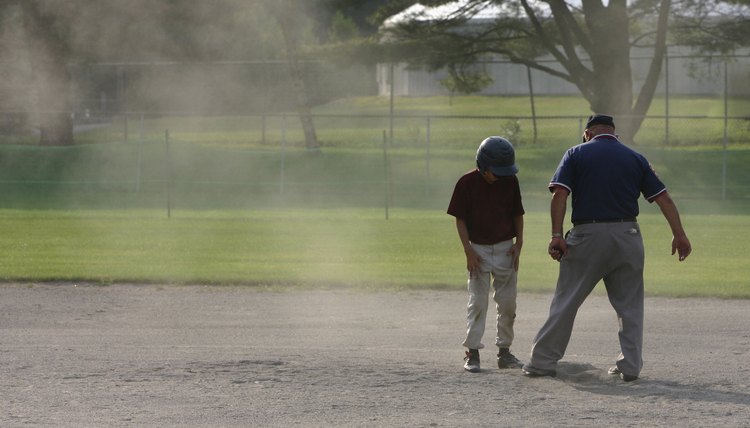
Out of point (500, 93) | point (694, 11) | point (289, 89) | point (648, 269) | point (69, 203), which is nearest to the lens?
point (648, 269)

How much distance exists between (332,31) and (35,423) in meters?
31.6

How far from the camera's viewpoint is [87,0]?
614 inches

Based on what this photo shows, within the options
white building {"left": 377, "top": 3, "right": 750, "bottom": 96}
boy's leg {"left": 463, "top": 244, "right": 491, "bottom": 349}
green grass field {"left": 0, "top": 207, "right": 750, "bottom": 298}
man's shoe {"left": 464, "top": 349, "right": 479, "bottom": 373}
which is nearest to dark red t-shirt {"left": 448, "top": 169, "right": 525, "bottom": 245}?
boy's leg {"left": 463, "top": 244, "right": 491, "bottom": 349}

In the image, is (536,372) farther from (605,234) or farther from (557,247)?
(605,234)

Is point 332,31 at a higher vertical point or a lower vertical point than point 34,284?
higher

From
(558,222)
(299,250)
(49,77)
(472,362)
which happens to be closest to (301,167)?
(49,77)

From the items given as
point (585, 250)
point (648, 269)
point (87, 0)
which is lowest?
point (648, 269)

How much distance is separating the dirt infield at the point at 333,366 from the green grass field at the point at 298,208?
186cm

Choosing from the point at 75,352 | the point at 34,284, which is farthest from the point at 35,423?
the point at 34,284

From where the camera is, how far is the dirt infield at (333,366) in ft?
20.6

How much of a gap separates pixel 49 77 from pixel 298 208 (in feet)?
19.4

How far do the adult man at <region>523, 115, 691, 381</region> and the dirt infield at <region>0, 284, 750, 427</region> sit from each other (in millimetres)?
333

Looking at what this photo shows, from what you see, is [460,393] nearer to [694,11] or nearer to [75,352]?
[75,352]

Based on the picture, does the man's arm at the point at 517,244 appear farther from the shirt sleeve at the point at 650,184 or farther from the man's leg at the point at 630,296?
the shirt sleeve at the point at 650,184
